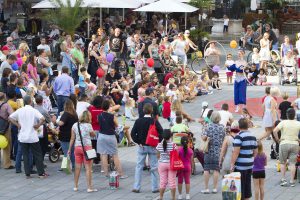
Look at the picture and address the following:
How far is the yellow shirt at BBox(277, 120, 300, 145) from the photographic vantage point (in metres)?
17.3

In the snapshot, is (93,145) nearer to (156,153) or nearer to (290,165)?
(156,153)

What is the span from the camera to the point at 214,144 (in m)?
17.0

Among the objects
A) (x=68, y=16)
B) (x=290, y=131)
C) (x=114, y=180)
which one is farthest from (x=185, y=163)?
(x=68, y=16)

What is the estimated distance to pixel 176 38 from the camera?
32719 millimetres

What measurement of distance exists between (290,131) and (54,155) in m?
5.20

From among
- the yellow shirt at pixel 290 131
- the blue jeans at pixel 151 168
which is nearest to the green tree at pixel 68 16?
the blue jeans at pixel 151 168

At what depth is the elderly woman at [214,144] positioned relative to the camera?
16.9 metres

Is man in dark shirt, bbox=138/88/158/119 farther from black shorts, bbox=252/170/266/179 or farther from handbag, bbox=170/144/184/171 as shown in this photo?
black shorts, bbox=252/170/266/179

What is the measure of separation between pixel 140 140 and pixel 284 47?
16503mm

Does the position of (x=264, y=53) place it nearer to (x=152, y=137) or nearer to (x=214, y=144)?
(x=214, y=144)

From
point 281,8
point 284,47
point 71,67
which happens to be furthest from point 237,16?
point 71,67

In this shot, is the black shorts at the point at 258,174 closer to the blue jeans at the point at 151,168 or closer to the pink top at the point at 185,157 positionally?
the pink top at the point at 185,157

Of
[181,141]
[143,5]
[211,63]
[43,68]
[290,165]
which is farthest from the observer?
[143,5]

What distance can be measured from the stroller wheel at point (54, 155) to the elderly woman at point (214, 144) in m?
3.88
